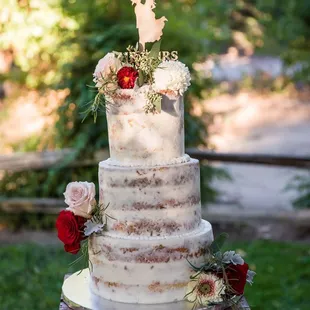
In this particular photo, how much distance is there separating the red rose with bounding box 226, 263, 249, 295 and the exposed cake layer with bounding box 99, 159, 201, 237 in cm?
30

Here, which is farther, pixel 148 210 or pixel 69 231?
pixel 69 231

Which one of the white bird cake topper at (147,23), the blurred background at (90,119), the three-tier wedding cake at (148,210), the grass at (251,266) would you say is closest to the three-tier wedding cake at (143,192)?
the three-tier wedding cake at (148,210)

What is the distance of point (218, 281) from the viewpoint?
3.49m

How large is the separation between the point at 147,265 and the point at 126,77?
0.94m

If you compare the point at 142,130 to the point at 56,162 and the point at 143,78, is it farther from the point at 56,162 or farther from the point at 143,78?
the point at 56,162

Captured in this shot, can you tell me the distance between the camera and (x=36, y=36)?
889cm

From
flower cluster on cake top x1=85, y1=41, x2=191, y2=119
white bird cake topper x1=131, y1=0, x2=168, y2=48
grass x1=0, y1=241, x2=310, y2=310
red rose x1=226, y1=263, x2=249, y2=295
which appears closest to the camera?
flower cluster on cake top x1=85, y1=41, x2=191, y2=119

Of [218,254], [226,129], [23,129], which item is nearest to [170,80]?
[218,254]

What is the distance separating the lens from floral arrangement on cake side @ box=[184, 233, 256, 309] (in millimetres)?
3488

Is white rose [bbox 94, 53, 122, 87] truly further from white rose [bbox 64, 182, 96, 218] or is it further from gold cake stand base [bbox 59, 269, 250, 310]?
gold cake stand base [bbox 59, 269, 250, 310]

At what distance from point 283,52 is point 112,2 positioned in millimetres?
2174

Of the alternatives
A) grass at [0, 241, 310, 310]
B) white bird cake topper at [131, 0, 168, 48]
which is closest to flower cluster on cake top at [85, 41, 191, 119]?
white bird cake topper at [131, 0, 168, 48]

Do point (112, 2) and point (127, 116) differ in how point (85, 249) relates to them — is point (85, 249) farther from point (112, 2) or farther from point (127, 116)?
point (112, 2)

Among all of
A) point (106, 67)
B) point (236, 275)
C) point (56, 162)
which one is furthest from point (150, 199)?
point (56, 162)
